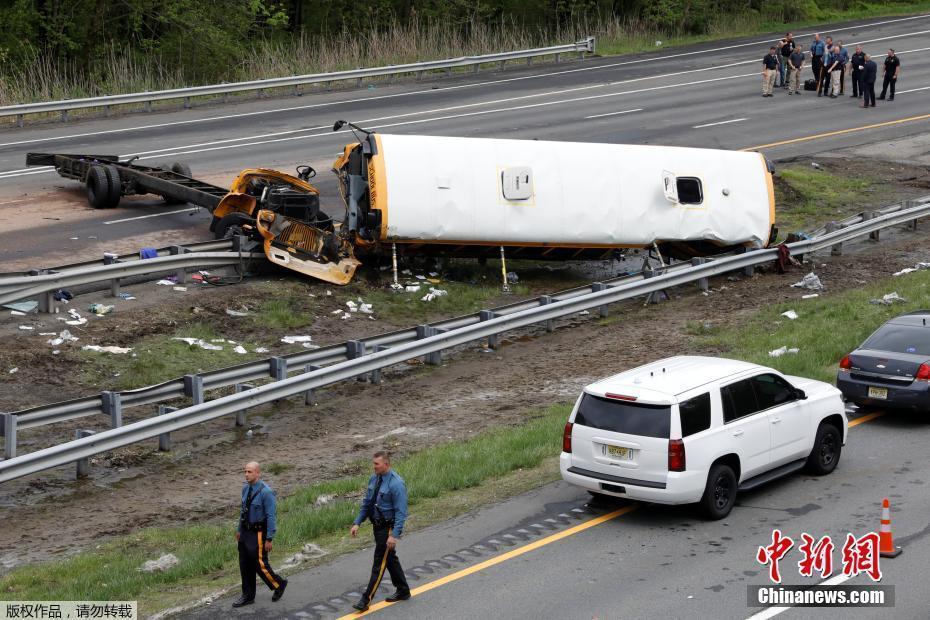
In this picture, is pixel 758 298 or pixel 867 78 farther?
pixel 867 78

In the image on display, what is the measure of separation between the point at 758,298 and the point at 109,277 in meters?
12.0

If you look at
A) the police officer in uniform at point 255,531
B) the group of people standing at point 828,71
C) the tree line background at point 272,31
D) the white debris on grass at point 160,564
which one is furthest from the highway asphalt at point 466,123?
the police officer in uniform at point 255,531

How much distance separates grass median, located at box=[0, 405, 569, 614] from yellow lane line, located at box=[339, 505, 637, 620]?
1.21m

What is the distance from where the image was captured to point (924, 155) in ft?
112

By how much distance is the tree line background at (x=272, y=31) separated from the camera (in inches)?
1709

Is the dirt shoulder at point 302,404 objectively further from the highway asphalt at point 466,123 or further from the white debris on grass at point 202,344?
the highway asphalt at point 466,123

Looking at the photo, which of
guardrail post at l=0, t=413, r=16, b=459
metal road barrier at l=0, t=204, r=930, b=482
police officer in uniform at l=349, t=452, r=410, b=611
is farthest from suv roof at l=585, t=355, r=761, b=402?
guardrail post at l=0, t=413, r=16, b=459

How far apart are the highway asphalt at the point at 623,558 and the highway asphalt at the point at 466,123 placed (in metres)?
13.5

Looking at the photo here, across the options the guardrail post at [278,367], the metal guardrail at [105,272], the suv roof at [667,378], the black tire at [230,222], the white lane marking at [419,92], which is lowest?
the guardrail post at [278,367]

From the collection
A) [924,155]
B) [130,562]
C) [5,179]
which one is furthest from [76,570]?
[924,155]

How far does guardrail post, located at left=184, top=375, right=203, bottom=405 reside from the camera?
52.4 feet

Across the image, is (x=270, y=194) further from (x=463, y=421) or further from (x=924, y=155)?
(x=924, y=155)

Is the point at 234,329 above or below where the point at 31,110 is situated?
below

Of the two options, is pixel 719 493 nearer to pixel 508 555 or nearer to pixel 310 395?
pixel 508 555
